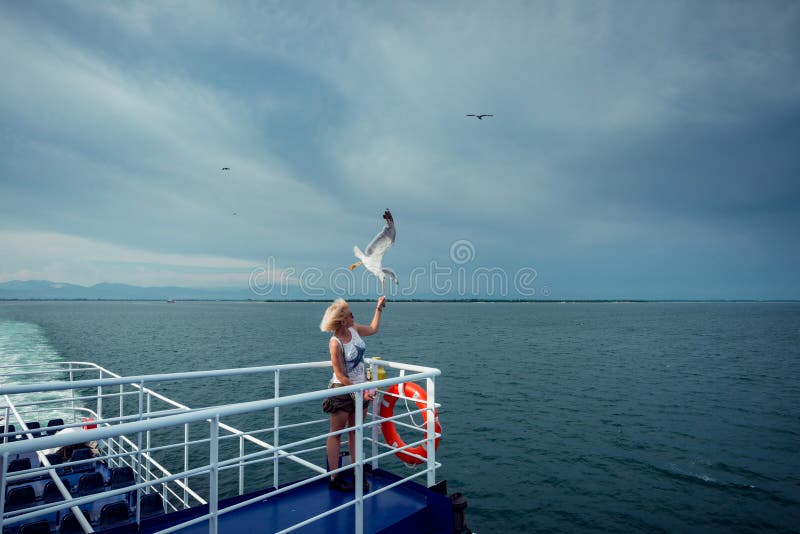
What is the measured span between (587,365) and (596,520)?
17.0 meters

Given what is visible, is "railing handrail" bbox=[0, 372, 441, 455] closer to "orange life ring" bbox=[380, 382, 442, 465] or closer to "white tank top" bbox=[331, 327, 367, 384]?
"white tank top" bbox=[331, 327, 367, 384]

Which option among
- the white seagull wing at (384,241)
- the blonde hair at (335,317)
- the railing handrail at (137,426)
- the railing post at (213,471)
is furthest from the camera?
the blonde hair at (335,317)

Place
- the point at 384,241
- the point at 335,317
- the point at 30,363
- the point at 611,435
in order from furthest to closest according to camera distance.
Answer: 1. the point at 30,363
2. the point at 611,435
3. the point at 335,317
4. the point at 384,241

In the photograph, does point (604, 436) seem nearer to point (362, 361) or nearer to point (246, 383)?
point (362, 361)

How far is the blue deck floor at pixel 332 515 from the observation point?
11.0ft

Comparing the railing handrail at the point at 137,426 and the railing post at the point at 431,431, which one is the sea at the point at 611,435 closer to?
the railing post at the point at 431,431

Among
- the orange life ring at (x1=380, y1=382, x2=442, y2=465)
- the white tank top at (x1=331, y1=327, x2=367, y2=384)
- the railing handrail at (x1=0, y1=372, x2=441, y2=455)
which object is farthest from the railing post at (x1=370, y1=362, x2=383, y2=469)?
the railing handrail at (x1=0, y1=372, x2=441, y2=455)

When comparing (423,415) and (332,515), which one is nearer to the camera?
(332,515)

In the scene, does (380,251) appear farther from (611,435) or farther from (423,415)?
(611,435)

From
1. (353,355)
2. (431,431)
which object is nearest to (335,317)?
(353,355)

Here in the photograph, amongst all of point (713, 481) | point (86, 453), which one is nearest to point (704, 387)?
point (713, 481)

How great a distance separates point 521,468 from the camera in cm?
984

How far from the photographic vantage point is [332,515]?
362 cm

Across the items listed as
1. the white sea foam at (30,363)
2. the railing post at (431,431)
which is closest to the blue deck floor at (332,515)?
the railing post at (431,431)
